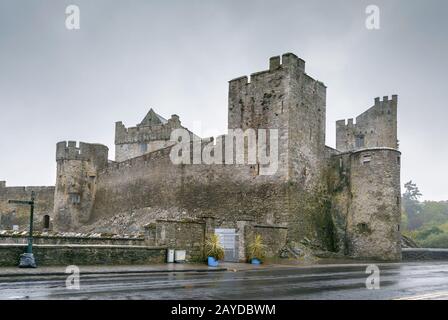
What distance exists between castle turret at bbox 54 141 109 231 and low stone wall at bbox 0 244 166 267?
78.6 ft

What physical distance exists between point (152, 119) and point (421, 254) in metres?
30.1

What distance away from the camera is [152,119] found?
2094 inches

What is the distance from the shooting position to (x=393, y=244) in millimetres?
28125

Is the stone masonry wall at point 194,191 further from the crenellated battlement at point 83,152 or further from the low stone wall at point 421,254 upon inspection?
the low stone wall at point 421,254

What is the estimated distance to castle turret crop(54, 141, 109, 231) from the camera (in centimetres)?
4350

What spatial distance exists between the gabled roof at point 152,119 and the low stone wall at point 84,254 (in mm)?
32415

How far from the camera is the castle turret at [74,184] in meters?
43.5

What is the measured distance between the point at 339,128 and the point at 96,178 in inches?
845

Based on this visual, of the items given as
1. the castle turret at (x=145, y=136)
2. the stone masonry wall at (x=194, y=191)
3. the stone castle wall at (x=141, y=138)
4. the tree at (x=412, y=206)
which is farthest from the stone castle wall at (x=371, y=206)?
the tree at (x=412, y=206)

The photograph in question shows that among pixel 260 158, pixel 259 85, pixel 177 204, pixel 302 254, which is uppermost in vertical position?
pixel 259 85
